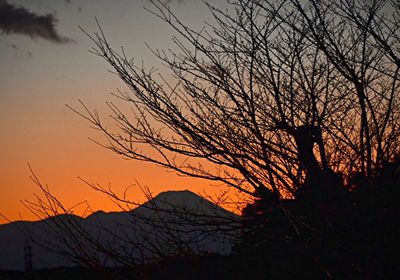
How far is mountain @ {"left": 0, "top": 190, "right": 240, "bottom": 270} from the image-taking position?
2.95m

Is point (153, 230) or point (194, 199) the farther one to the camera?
point (194, 199)

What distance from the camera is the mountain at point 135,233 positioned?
9.66 feet

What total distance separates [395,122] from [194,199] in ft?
7.57

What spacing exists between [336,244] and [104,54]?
2.59m

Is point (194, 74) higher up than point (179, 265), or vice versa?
point (194, 74)

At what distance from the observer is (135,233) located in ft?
11.4

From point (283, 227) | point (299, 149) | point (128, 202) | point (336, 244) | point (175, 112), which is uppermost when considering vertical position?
point (175, 112)

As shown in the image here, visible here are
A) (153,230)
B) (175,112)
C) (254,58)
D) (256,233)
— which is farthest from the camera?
(256,233)

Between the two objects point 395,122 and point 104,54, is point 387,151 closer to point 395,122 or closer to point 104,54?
point 395,122

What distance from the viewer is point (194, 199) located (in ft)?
14.3

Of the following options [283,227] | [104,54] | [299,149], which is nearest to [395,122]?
[299,149]

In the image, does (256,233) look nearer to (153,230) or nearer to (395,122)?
(153,230)

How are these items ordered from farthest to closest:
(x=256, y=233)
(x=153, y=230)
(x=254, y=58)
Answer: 1. (x=256, y=233)
2. (x=254, y=58)
3. (x=153, y=230)

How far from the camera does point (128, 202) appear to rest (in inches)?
150
